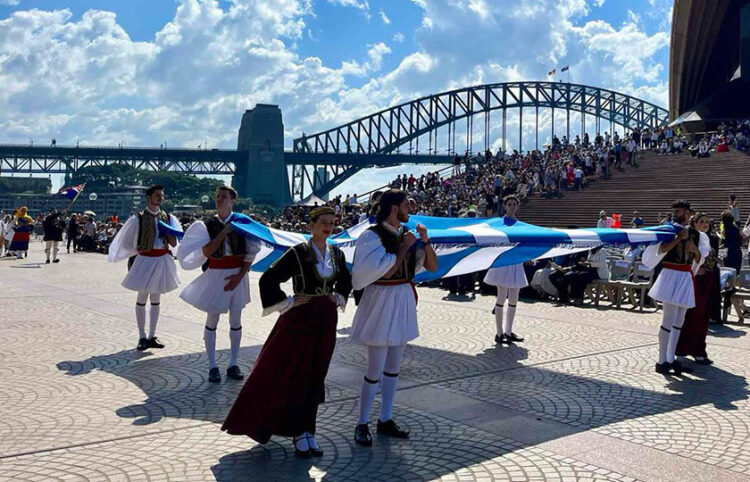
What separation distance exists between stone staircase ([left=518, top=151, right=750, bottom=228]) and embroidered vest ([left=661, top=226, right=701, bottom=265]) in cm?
1826

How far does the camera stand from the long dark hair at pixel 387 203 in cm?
525

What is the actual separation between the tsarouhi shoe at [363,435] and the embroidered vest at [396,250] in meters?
1.13

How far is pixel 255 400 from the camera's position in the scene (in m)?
4.84

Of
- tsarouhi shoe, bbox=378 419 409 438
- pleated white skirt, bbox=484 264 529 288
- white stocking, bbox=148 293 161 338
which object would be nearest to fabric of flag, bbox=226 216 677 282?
pleated white skirt, bbox=484 264 529 288

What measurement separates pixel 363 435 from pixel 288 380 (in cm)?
78

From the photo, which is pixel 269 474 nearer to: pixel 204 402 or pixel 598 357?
pixel 204 402

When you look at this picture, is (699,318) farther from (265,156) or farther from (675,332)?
(265,156)

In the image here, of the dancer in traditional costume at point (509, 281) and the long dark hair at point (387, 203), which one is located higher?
the long dark hair at point (387, 203)

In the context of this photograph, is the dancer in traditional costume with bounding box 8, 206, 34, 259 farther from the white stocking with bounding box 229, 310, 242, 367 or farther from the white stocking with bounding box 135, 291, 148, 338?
the white stocking with bounding box 229, 310, 242, 367

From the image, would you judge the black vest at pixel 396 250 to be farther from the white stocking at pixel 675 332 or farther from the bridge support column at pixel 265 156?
the bridge support column at pixel 265 156

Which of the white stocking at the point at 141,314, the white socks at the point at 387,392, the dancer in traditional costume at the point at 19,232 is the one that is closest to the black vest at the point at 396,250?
the white socks at the point at 387,392

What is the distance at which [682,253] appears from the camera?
7.93 m

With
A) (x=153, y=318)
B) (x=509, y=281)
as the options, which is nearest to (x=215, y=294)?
(x=153, y=318)

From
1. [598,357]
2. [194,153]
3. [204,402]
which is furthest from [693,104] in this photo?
[194,153]
